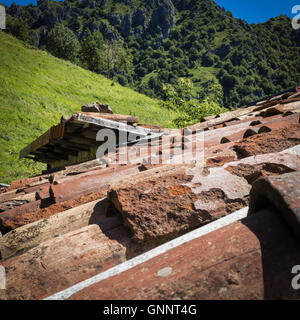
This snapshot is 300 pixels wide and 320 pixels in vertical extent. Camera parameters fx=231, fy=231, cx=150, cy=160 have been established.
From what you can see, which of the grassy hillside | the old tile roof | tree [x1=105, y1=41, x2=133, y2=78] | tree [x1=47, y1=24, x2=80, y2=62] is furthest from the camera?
tree [x1=105, y1=41, x2=133, y2=78]

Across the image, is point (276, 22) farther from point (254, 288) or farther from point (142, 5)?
point (254, 288)

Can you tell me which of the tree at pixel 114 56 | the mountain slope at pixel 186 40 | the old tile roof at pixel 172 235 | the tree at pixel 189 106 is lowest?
the old tile roof at pixel 172 235

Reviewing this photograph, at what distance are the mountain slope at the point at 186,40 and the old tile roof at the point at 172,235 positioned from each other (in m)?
59.1

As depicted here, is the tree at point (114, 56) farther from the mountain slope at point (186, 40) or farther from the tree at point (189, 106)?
the tree at point (189, 106)

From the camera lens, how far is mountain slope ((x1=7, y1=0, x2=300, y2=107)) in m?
74.7

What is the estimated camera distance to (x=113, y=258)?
3.36ft

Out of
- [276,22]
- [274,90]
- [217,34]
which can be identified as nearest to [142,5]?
[217,34]

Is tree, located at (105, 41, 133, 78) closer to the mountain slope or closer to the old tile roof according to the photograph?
the mountain slope

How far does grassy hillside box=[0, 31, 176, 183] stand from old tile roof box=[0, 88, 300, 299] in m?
7.70

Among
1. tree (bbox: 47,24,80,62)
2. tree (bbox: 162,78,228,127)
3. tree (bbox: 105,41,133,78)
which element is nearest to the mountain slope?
tree (bbox: 47,24,80,62)

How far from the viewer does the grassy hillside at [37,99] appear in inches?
386

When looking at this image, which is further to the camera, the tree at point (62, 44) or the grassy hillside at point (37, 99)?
the tree at point (62, 44)

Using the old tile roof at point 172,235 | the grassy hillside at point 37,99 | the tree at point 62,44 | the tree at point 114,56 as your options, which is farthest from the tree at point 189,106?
the tree at point 62,44
